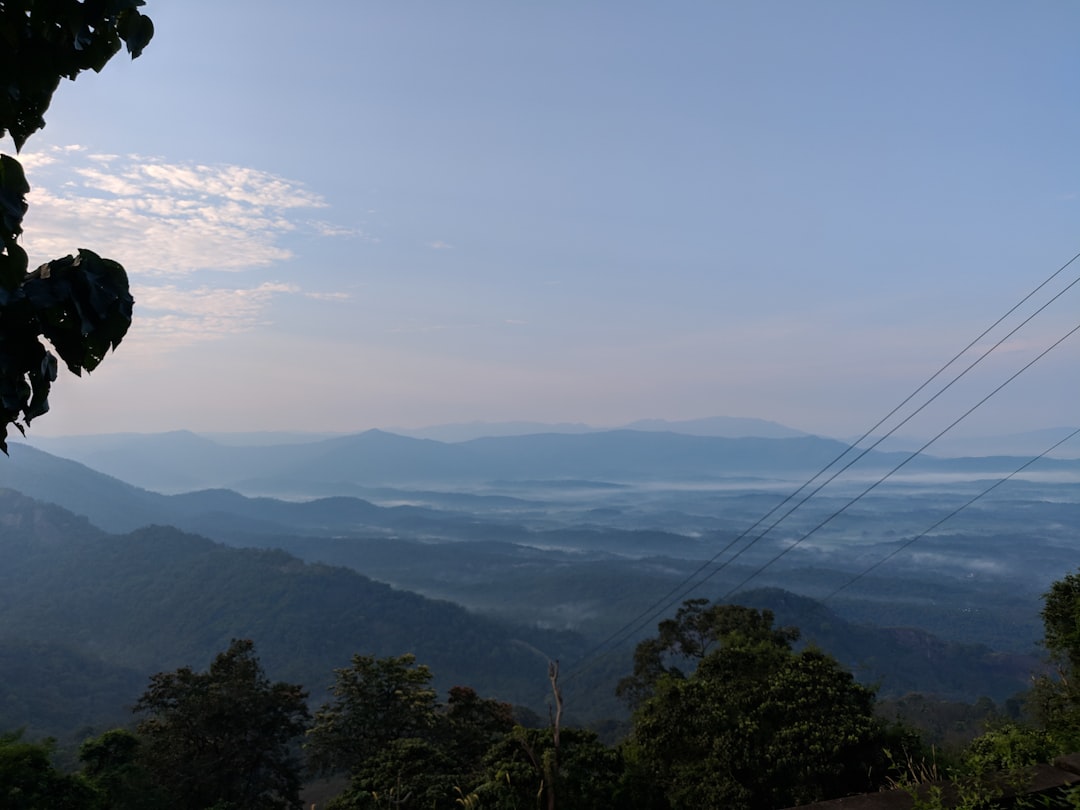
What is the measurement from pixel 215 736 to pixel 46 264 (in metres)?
23.0

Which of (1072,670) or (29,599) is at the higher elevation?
(1072,670)

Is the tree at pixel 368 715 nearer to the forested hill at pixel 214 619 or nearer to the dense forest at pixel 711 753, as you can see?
the dense forest at pixel 711 753

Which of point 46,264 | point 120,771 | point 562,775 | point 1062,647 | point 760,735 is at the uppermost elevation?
point 46,264

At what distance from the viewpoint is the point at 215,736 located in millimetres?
21250

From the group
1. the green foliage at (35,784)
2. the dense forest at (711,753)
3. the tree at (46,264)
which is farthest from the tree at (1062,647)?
the green foliage at (35,784)

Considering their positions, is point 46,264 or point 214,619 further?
point 214,619

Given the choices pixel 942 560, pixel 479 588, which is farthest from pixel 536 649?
pixel 942 560

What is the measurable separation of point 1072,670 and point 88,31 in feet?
55.1

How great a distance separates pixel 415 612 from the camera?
105875 millimetres

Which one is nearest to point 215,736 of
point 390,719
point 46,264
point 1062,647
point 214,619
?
point 390,719

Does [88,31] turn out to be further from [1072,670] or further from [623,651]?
[623,651]

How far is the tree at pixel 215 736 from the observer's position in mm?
20594

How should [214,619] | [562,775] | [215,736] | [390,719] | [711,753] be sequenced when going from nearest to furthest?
[562,775] → [711,753] → [390,719] → [215,736] → [214,619]

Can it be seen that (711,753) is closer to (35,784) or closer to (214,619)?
(35,784)
